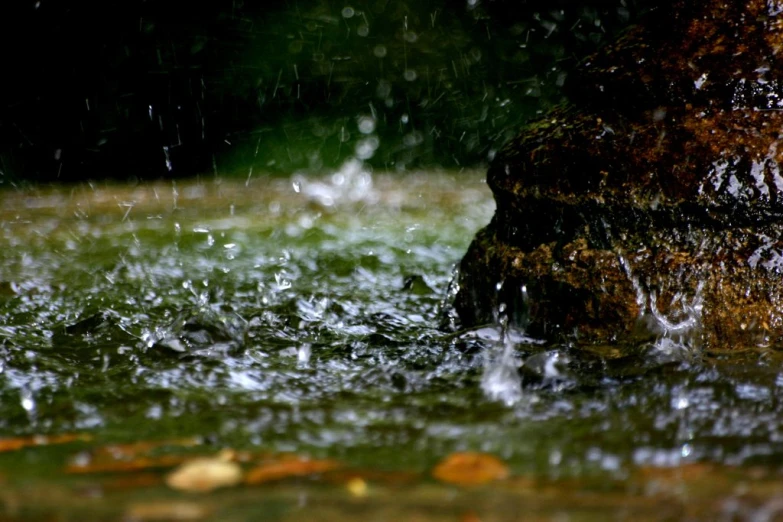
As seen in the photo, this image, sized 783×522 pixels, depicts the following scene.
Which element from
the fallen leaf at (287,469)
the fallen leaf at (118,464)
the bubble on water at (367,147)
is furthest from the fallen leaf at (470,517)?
the bubble on water at (367,147)

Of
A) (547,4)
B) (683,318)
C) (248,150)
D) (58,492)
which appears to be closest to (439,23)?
(547,4)

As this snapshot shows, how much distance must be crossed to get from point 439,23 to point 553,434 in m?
7.11

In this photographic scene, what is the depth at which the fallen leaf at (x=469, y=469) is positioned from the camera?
1.26 m

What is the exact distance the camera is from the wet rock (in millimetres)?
2207

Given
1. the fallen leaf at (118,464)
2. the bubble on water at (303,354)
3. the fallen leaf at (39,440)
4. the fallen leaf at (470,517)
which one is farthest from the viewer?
the bubble on water at (303,354)

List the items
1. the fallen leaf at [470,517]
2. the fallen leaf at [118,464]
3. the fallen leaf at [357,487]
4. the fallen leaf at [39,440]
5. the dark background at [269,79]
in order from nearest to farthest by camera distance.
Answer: the fallen leaf at [470,517]
the fallen leaf at [357,487]
the fallen leaf at [118,464]
the fallen leaf at [39,440]
the dark background at [269,79]

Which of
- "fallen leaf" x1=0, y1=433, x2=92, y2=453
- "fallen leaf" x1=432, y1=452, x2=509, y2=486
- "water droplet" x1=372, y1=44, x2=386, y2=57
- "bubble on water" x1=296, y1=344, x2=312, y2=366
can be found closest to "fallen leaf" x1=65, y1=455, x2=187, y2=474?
"fallen leaf" x1=0, y1=433, x2=92, y2=453

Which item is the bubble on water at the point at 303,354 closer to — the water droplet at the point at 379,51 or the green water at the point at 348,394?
the green water at the point at 348,394

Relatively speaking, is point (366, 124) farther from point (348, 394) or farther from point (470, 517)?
point (470, 517)

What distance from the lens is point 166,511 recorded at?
3.72 feet

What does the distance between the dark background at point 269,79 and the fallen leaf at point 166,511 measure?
22.7ft

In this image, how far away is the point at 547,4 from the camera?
8078 mm

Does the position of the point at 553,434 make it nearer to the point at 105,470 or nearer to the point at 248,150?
the point at 105,470

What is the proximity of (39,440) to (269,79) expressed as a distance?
677cm
